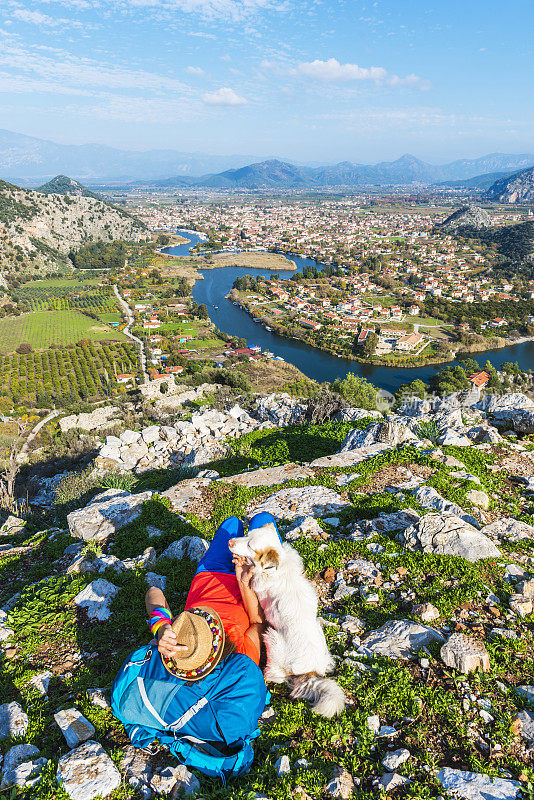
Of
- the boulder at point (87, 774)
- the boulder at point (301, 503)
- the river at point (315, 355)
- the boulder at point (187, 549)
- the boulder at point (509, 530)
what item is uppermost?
the boulder at point (87, 774)

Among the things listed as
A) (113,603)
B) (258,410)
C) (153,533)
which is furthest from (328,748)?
(258,410)

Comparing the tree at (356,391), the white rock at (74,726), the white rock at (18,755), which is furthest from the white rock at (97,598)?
the tree at (356,391)

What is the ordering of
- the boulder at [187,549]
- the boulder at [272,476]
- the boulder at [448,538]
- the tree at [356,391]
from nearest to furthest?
the boulder at [448,538]
the boulder at [187,549]
the boulder at [272,476]
the tree at [356,391]

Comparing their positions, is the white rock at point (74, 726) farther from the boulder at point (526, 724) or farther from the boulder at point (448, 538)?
the boulder at point (448, 538)

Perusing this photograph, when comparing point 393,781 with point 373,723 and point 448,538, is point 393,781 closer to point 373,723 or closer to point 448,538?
point 373,723

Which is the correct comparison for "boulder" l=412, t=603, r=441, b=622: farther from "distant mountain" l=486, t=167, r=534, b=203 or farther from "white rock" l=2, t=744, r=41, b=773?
"distant mountain" l=486, t=167, r=534, b=203

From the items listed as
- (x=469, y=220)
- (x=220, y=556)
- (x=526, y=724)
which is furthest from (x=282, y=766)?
(x=469, y=220)
